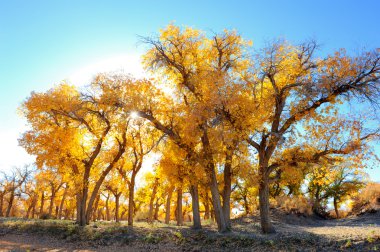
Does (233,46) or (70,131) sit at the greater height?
(233,46)

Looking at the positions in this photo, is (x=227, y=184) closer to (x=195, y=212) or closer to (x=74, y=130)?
(x=195, y=212)

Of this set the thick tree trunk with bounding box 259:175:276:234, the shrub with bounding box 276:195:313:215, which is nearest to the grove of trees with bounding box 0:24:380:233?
the thick tree trunk with bounding box 259:175:276:234

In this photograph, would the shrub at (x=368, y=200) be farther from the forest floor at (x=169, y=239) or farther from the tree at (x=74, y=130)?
the tree at (x=74, y=130)

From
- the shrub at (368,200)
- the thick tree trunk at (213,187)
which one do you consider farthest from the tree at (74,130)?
the shrub at (368,200)

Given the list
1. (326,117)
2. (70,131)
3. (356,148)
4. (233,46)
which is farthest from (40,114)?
(356,148)

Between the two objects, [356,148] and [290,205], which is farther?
[290,205]

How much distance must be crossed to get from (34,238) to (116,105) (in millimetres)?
9810

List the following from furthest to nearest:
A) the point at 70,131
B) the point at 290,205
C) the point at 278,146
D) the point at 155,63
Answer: the point at 290,205, the point at 70,131, the point at 155,63, the point at 278,146

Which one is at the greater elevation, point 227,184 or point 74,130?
point 74,130

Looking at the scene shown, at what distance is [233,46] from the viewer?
18734 mm

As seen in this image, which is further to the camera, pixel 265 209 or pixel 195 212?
pixel 195 212

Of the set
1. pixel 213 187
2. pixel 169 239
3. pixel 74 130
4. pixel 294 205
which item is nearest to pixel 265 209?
pixel 213 187

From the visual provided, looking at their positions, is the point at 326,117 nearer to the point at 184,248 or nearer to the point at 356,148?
the point at 356,148

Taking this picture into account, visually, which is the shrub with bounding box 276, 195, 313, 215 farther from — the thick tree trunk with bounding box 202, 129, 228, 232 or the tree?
the tree
